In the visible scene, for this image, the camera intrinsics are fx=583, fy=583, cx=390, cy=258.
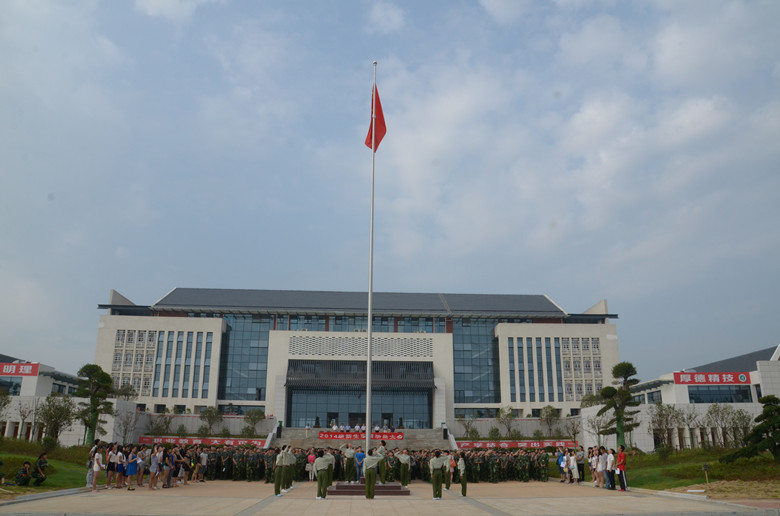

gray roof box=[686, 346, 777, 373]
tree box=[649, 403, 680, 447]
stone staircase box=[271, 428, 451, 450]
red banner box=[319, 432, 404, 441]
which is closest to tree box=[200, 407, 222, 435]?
stone staircase box=[271, 428, 451, 450]

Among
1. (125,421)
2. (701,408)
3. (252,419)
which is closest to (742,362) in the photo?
(701,408)

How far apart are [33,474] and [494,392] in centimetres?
4334

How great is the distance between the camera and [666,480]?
2067 cm

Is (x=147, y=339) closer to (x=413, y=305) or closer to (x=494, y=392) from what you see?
(x=413, y=305)

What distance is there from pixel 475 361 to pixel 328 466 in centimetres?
4024

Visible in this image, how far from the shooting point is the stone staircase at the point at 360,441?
41.2 meters

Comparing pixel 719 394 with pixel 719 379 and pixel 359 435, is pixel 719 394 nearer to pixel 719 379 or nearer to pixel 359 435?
pixel 719 379

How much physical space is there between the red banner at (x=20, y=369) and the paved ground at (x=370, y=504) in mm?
29154

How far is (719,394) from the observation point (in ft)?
137

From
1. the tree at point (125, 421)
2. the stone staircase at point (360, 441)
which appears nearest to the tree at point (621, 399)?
the stone staircase at point (360, 441)

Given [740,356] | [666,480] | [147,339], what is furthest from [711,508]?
[147,339]

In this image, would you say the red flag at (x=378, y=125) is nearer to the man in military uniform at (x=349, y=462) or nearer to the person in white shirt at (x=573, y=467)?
the man in military uniform at (x=349, y=462)

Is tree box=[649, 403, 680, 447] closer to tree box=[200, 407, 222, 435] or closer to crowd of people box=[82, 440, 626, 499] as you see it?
crowd of people box=[82, 440, 626, 499]

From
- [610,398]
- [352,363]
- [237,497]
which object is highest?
[352,363]
